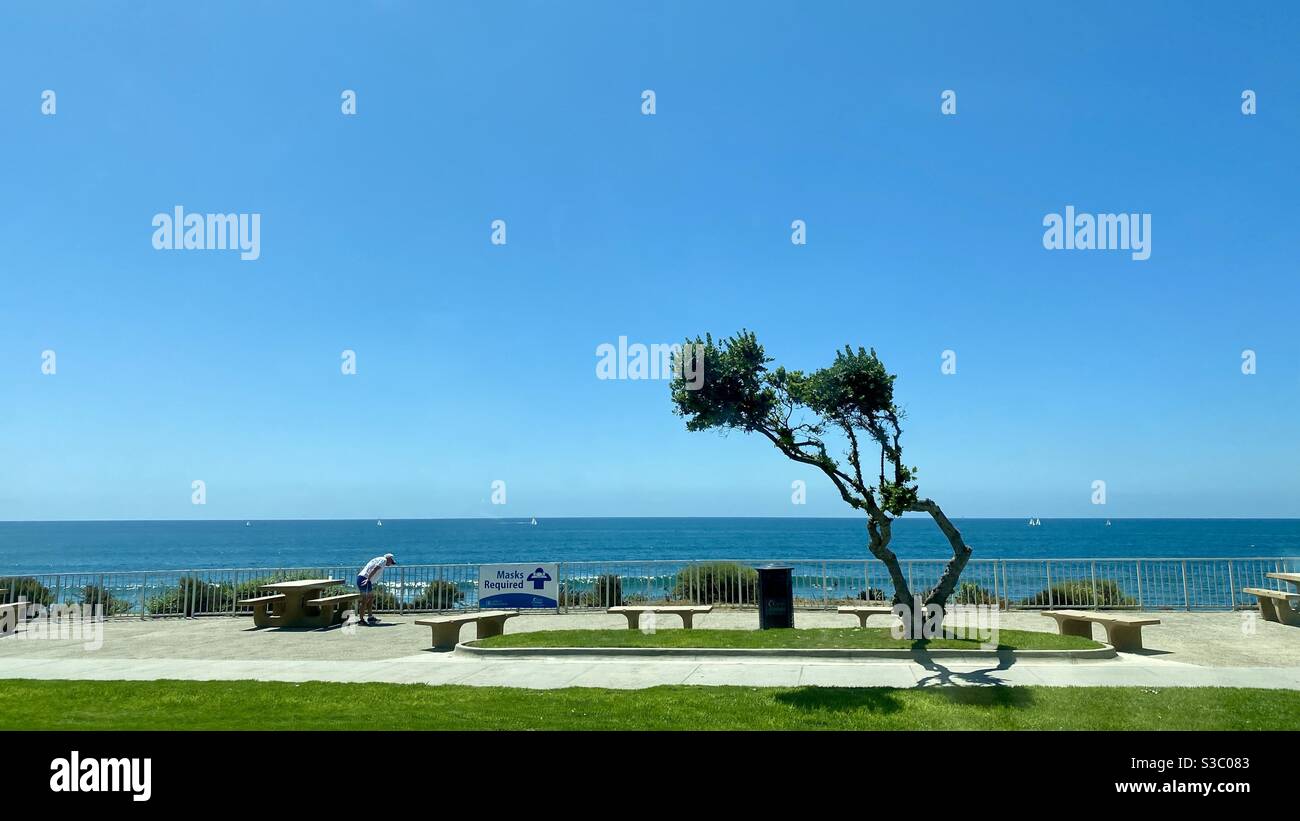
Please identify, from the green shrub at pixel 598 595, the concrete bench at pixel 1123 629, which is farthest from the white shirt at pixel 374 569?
the concrete bench at pixel 1123 629

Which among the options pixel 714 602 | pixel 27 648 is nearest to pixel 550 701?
pixel 27 648

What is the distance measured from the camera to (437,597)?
22.2m

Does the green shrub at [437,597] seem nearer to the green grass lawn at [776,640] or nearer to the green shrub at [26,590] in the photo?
the green grass lawn at [776,640]

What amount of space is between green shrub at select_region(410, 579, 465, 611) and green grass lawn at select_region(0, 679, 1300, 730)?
10892mm

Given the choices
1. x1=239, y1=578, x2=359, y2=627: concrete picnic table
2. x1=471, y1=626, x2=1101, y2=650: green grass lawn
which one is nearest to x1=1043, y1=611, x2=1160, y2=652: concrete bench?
x1=471, y1=626, x2=1101, y2=650: green grass lawn

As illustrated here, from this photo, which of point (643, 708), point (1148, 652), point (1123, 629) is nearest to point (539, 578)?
point (643, 708)

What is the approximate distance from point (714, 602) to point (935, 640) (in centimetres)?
949

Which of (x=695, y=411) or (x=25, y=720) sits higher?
(x=695, y=411)

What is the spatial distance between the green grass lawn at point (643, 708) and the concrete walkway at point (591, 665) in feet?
2.93

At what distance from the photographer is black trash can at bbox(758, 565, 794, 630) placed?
16.0m
